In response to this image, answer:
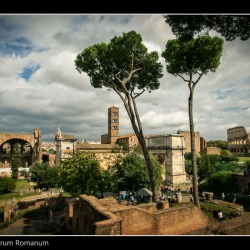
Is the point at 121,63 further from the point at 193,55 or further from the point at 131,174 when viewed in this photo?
the point at 131,174

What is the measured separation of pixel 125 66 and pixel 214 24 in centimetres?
596

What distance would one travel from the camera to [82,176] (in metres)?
15.5

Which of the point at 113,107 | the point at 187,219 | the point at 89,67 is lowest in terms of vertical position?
the point at 187,219

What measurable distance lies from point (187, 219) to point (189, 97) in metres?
A: 5.81

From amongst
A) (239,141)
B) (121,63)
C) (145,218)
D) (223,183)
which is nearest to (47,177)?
(223,183)

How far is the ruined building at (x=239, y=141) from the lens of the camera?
2368 inches

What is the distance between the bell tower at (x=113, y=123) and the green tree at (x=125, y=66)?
46.0m

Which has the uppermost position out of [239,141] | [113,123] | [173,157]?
[113,123]

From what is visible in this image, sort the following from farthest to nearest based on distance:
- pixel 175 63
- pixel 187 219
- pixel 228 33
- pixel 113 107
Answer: pixel 113 107, pixel 175 63, pixel 187 219, pixel 228 33

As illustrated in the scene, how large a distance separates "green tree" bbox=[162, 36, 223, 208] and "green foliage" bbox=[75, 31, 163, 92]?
1.06 metres
